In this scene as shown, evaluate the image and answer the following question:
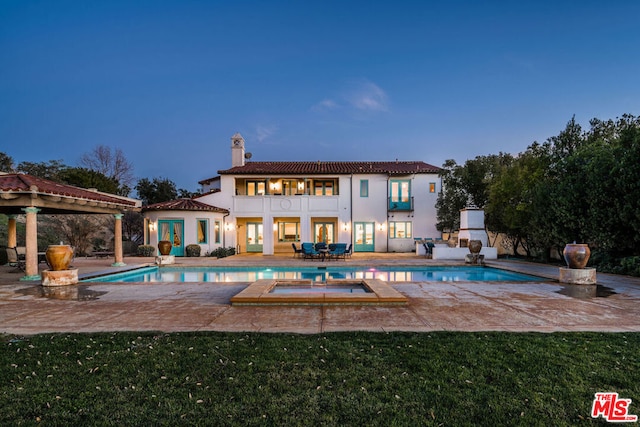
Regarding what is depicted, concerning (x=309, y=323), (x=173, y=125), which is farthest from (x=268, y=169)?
(x=173, y=125)

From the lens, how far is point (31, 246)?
10.0 meters

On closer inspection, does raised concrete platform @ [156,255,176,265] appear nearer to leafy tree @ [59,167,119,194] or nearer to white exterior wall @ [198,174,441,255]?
white exterior wall @ [198,174,441,255]

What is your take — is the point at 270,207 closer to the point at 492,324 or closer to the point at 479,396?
the point at 492,324

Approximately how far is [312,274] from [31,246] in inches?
368

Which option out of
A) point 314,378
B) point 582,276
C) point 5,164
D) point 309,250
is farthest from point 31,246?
point 5,164

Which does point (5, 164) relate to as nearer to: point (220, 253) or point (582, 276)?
point (220, 253)

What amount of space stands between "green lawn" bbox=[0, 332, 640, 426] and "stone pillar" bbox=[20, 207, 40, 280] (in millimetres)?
7191

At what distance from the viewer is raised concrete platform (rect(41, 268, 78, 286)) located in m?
8.84

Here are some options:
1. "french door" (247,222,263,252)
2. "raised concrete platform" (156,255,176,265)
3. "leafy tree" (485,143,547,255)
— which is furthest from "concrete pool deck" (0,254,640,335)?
"french door" (247,222,263,252)

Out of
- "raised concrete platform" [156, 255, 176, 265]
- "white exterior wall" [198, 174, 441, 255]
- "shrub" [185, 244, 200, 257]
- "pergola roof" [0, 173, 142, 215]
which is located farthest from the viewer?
"white exterior wall" [198, 174, 441, 255]

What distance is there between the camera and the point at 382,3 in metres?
20.7

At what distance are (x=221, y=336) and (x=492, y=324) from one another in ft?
13.8

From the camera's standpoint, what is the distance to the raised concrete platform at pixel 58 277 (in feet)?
29.0

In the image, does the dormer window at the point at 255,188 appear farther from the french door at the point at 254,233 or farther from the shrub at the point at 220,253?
the shrub at the point at 220,253
